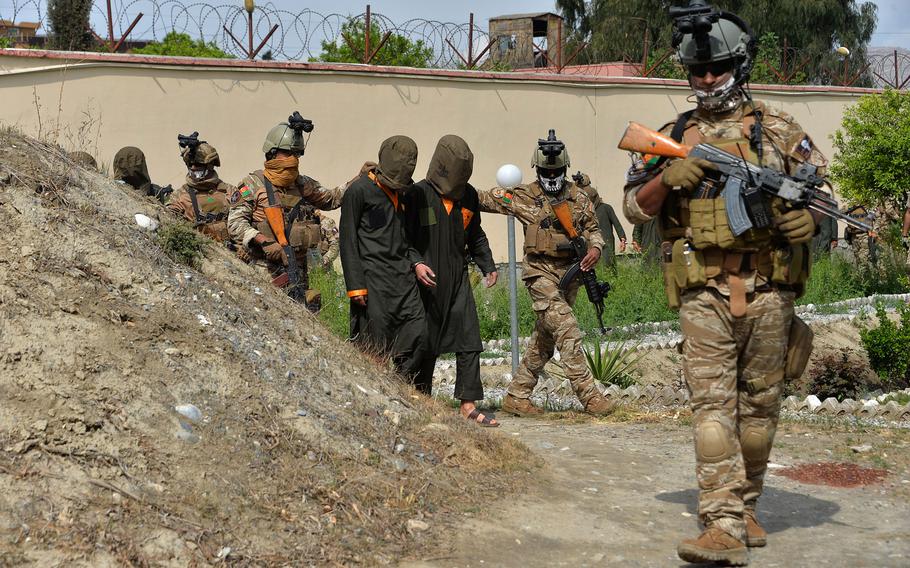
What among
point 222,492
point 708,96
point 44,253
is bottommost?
point 222,492

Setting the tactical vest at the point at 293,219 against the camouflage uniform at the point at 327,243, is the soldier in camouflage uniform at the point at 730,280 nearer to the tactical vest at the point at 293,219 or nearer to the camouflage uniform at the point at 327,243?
the tactical vest at the point at 293,219

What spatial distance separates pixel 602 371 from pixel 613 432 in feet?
7.63

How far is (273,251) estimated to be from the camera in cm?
893

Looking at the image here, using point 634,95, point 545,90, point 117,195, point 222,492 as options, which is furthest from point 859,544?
point 634,95

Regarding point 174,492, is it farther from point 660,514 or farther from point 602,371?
point 602,371

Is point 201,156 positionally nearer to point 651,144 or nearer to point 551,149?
point 551,149

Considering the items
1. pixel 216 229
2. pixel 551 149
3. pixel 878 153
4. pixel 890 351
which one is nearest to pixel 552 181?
pixel 551 149

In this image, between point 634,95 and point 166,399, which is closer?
point 166,399

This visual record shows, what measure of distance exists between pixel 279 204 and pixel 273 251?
36 centimetres

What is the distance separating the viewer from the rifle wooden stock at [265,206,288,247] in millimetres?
8945

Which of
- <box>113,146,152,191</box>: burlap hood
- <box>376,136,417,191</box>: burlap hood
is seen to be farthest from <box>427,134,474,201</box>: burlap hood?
<box>113,146,152,191</box>: burlap hood

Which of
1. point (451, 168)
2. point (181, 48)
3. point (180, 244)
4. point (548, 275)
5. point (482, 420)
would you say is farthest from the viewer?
point (181, 48)

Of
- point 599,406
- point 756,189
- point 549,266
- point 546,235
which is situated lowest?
point 599,406

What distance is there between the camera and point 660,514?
19.0 ft
